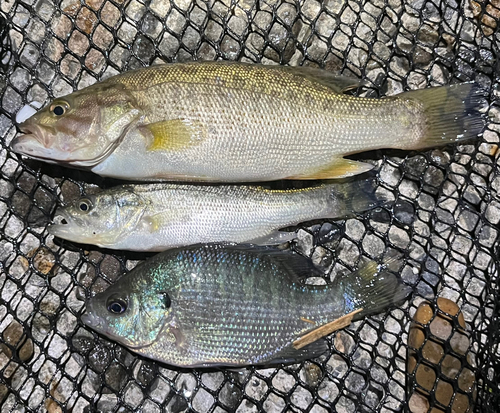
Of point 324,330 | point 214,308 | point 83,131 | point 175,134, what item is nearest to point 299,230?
point 324,330

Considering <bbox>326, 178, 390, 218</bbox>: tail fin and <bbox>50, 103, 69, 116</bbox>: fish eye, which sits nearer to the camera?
<bbox>50, 103, 69, 116</bbox>: fish eye

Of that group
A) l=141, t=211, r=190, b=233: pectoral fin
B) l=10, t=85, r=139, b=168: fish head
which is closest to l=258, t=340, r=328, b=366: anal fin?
l=141, t=211, r=190, b=233: pectoral fin

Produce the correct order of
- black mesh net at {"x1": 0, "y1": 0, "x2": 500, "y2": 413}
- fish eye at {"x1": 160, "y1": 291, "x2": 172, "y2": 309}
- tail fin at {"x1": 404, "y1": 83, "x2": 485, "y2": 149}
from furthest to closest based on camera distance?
black mesh net at {"x1": 0, "y1": 0, "x2": 500, "y2": 413}, tail fin at {"x1": 404, "y1": 83, "x2": 485, "y2": 149}, fish eye at {"x1": 160, "y1": 291, "x2": 172, "y2": 309}

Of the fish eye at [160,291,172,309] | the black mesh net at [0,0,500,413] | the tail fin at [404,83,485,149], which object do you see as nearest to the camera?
the fish eye at [160,291,172,309]

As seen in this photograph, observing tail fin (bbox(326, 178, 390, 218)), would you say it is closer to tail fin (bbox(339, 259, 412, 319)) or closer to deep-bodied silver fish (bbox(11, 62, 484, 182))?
deep-bodied silver fish (bbox(11, 62, 484, 182))

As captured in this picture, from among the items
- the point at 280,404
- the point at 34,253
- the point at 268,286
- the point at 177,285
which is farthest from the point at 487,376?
the point at 34,253

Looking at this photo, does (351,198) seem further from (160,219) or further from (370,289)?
(160,219)
